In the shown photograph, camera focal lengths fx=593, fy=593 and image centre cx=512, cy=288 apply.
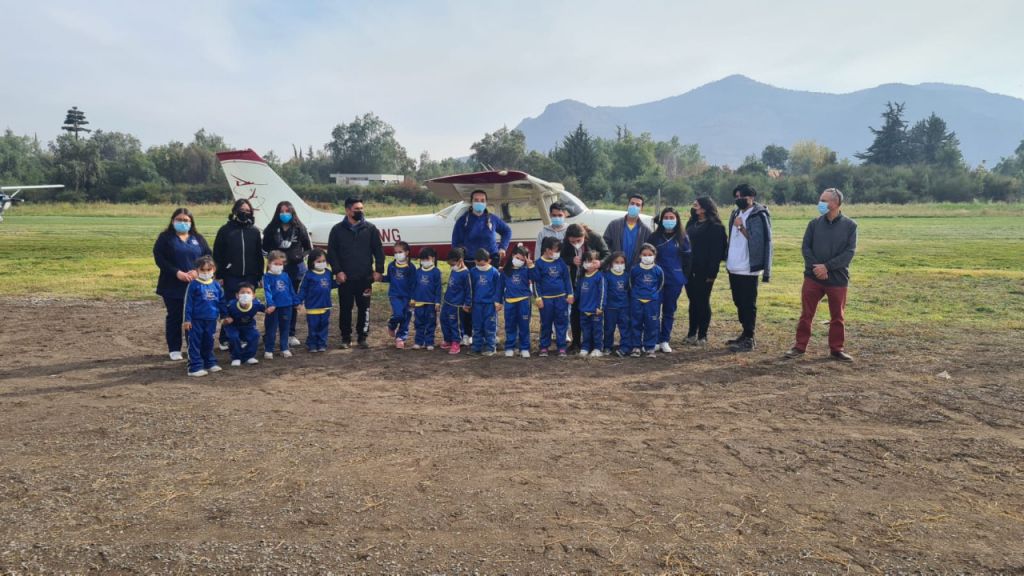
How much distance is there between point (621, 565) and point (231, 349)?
5282 mm

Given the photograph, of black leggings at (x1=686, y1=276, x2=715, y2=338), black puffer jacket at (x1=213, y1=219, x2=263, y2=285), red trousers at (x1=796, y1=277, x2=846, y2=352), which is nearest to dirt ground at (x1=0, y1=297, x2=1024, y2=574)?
red trousers at (x1=796, y1=277, x2=846, y2=352)

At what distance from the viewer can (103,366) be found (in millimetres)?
6516

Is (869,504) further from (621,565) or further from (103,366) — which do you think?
(103,366)

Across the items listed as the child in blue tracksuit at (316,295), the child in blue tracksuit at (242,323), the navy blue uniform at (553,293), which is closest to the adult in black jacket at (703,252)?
the navy blue uniform at (553,293)

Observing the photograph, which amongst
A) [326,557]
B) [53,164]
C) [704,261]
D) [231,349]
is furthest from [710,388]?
[53,164]

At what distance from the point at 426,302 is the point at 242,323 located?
2.07 meters

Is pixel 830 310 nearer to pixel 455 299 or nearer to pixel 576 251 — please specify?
pixel 576 251

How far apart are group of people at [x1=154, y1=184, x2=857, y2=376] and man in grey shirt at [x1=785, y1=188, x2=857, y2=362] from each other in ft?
0.04

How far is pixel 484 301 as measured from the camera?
7027mm

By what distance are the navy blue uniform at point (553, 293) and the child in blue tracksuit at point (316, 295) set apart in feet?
8.15

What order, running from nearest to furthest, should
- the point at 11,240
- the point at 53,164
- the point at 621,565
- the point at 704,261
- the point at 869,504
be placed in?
the point at 621,565
the point at 869,504
the point at 704,261
the point at 11,240
the point at 53,164

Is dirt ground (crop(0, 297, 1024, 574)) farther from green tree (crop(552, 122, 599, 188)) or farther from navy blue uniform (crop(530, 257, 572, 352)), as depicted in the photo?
green tree (crop(552, 122, 599, 188))

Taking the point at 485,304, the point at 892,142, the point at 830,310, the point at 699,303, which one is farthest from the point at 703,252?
the point at 892,142

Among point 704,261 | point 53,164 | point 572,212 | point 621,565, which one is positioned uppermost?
point 53,164
